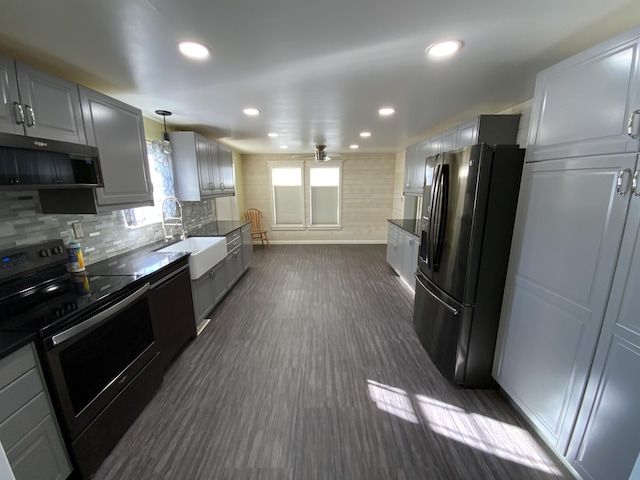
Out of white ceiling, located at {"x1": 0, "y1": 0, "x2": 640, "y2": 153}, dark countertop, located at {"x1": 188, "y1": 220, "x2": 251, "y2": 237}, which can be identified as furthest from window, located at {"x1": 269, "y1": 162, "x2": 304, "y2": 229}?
white ceiling, located at {"x1": 0, "y1": 0, "x2": 640, "y2": 153}

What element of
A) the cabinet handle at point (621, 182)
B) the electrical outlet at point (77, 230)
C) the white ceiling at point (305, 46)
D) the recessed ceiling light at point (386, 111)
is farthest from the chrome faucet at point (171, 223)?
the cabinet handle at point (621, 182)

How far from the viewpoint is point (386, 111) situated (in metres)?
2.63

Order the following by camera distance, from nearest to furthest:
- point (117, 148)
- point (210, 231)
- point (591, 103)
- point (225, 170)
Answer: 1. point (591, 103)
2. point (117, 148)
3. point (210, 231)
4. point (225, 170)

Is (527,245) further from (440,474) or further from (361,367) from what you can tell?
(361,367)

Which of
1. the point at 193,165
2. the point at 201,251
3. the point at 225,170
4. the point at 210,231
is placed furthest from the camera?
the point at 225,170

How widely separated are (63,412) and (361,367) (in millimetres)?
1926

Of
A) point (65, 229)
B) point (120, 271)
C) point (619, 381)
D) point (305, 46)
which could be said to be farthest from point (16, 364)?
point (619, 381)

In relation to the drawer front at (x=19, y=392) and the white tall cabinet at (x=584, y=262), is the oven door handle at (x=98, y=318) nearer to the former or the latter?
the drawer front at (x=19, y=392)

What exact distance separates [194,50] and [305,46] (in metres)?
0.64

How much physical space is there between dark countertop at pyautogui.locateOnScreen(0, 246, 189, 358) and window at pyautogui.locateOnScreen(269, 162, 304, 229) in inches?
156

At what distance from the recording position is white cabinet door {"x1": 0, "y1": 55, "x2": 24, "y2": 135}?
1.24 m

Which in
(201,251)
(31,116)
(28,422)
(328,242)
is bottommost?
(328,242)

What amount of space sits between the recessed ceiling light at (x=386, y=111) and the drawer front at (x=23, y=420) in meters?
3.20

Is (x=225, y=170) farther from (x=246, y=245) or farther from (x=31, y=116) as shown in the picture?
(x=31, y=116)
